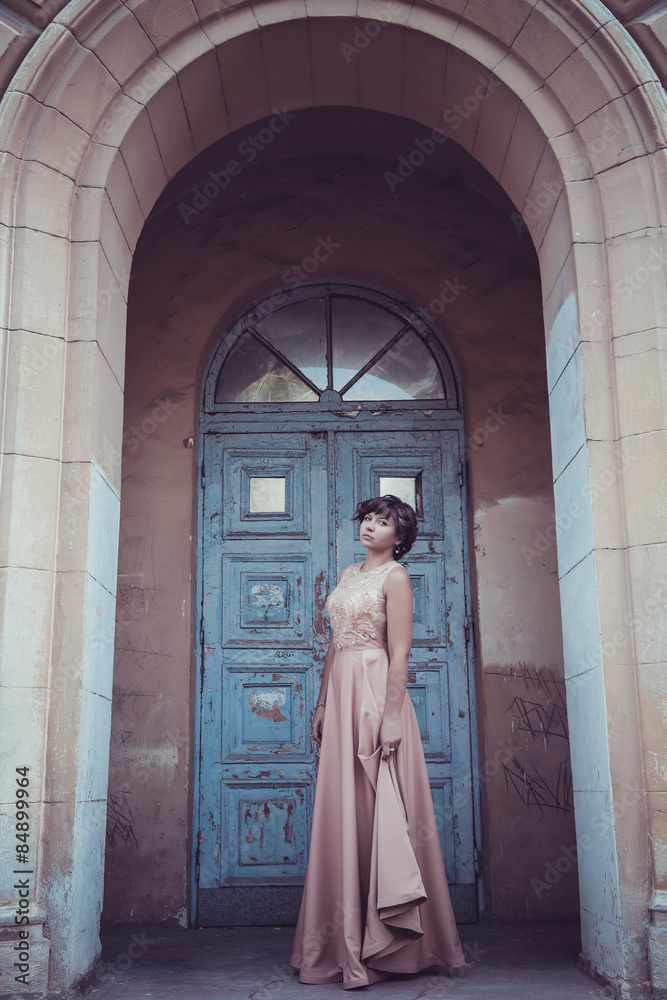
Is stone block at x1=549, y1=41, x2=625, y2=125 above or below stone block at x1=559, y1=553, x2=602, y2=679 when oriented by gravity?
above

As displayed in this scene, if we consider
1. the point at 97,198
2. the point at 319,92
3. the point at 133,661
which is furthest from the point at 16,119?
the point at 133,661

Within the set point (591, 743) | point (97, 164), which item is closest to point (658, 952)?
point (591, 743)

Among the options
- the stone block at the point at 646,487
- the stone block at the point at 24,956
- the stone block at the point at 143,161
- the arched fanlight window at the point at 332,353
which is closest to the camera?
the stone block at the point at 24,956

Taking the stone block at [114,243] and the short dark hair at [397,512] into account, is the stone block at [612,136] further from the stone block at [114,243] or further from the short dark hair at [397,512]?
the stone block at [114,243]

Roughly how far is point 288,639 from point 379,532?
1.57m

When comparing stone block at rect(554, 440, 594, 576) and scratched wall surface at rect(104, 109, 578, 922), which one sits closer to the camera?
stone block at rect(554, 440, 594, 576)

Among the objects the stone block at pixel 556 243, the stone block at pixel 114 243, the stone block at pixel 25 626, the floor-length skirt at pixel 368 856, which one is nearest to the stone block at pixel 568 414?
the stone block at pixel 556 243

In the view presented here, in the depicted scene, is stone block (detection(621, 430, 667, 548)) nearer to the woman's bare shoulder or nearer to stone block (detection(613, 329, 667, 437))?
stone block (detection(613, 329, 667, 437))

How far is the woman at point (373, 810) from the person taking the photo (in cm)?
345

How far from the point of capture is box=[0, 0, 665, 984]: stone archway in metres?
3.32

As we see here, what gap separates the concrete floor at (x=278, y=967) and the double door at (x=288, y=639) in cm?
37

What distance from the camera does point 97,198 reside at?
3.75 m

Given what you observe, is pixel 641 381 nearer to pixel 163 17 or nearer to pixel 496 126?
pixel 496 126

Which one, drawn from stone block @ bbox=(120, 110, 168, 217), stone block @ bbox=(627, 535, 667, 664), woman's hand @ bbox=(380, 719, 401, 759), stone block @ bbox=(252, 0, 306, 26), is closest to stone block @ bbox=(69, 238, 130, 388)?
stone block @ bbox=(120, 110, 168, 217)
